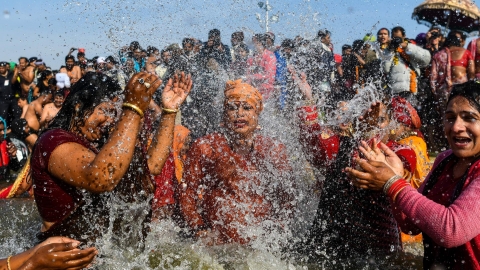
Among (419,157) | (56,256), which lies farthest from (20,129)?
(56,256)

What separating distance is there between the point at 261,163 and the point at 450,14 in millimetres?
7994

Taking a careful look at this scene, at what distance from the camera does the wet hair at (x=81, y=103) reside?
3061 millimetres

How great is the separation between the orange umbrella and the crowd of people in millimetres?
2890

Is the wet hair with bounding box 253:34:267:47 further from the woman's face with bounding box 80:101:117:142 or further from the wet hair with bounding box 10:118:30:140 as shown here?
the woman's face with bounding box 80:101:117:142

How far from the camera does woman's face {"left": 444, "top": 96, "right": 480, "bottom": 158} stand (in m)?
2.61

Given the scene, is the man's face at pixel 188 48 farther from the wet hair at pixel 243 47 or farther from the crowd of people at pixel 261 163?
the wet hair at pixel 243 47

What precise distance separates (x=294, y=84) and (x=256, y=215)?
2744 millimetres

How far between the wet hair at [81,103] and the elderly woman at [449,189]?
4.74 feet

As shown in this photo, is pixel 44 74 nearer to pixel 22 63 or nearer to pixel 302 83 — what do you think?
pixel 22 63

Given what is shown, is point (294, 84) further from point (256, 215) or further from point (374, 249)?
point (374, 249)

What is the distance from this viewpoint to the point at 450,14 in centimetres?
1082

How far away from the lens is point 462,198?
2.44 m

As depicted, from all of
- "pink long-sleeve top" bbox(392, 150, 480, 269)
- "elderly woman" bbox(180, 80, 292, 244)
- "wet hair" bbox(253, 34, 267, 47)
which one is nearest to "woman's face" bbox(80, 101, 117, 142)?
"elderly woman" bbox(180, 80, 292, 244)

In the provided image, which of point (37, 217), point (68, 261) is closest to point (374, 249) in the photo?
point (68, 261)
